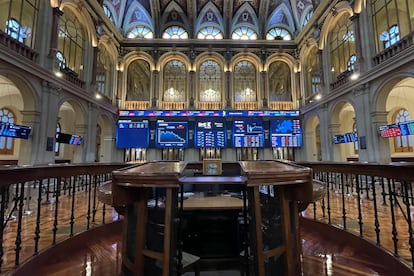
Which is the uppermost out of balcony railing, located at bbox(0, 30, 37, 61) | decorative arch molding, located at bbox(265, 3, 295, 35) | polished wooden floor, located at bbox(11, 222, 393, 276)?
decorative arch molding, located at bbox(265, 3, 295, 35)

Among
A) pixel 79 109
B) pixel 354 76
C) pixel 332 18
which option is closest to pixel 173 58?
pixel 79 109

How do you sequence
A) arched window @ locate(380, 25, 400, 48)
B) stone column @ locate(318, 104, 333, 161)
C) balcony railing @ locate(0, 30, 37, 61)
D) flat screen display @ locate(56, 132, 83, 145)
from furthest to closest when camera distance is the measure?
stone column @ locate(318, 104, 333, 161), flat screen display @ locate(56, 132, 83, 145), arched window @ locate(380, 25, 400, 48), balcony railing @ locate(0, 30, 37, 61)

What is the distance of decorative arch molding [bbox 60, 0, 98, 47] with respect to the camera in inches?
315

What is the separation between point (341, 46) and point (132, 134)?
1087 centimetres

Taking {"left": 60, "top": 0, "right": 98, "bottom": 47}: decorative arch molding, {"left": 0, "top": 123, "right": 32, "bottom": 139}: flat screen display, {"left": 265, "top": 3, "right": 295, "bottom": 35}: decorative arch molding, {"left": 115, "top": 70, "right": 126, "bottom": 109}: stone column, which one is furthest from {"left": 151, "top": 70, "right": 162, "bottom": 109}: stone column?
{"left": 265, "top": 3, "right": 295, "bottom": 35}: decorative arch molding

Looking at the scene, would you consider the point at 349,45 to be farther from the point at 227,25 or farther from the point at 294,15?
the point at 227,25

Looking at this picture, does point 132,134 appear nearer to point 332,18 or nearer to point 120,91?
point 120,91

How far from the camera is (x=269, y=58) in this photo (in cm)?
1248

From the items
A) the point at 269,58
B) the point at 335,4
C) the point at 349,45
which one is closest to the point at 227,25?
the point at 269,58

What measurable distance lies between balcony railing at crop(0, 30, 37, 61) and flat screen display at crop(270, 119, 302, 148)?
34.7 ft

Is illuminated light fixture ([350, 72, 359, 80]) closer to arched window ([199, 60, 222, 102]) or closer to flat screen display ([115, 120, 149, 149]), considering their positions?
arched window ([199, 60, 222, 102])

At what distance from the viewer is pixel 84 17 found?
8828 mm

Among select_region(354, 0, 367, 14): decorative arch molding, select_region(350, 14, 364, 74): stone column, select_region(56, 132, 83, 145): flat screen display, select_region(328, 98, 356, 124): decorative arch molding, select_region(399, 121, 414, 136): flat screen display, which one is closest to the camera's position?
select_region(399, 121, 414, 136): flat screen display

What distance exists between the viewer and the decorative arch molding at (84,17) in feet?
26.3
